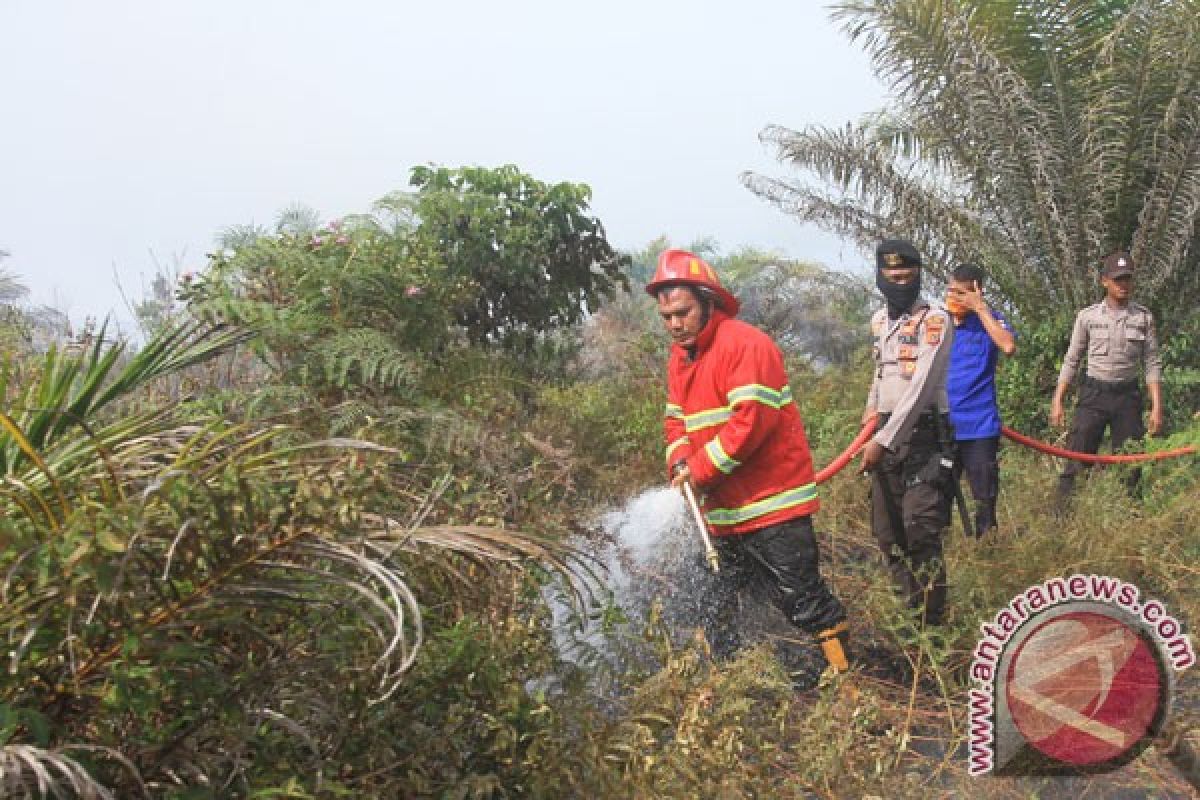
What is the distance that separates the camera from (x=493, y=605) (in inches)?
112

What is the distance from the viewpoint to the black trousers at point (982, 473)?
5.16m

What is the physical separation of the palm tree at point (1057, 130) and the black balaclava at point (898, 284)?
5345 millimetres

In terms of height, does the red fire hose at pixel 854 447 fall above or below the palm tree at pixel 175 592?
below

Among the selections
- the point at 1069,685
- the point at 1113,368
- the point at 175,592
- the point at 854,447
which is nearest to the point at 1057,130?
the point at 1113,368

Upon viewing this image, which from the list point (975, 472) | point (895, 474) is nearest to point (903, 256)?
point (895, 474)

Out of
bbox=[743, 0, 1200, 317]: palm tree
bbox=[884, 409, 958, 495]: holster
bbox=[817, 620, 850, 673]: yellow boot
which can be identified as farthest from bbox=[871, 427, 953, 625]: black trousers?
bbox=[743, 0, 1200, 317]: palm tree

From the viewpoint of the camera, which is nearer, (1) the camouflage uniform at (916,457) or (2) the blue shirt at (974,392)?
(1) the camouflage uniform at (916,457)

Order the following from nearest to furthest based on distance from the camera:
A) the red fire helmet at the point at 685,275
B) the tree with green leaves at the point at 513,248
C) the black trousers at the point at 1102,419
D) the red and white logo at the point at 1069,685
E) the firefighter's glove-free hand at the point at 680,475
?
1. the red and white logo at the point at 1069,685
2. the red fire helmet at the point at 685,275
3. the firefighter's glove-free hand at the point at 680,475
4. the black trousers at the point at 1102,419
5. the tree with green leaves at the point at 513,248

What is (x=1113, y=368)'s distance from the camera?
6051 millimetres

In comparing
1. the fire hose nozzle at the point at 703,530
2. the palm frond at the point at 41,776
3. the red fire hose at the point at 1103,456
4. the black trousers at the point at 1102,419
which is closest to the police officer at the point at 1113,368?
the black trousers at the point at 1102,419

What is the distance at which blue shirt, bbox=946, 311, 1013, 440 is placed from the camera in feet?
17.1

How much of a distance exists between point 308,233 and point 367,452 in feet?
11.6

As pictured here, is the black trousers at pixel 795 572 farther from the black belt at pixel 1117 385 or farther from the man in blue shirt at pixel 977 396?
the black belt at pixel 1117 385

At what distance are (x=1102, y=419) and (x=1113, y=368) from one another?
12.3 inches
